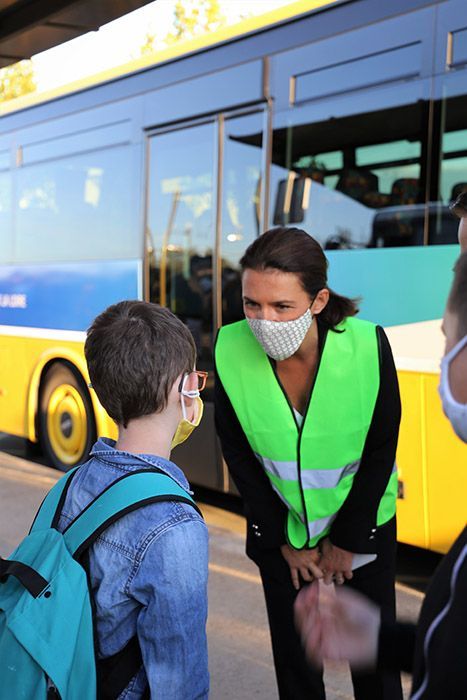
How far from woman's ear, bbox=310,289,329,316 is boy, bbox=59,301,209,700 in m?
0.78

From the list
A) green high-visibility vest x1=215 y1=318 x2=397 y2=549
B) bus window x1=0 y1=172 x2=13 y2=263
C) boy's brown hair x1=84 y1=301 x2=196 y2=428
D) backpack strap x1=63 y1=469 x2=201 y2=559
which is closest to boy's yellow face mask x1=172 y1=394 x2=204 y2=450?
boy's brown hair x1=84 y1=301 x2=196 y2=428

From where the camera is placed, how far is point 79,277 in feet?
23.0

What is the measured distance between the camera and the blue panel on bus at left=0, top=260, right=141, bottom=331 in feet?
21.5

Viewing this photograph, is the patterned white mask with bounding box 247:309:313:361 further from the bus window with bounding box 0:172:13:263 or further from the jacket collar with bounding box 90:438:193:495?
the bus window with bounding box 0:172:13:263

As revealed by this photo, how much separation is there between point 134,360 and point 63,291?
5688mm

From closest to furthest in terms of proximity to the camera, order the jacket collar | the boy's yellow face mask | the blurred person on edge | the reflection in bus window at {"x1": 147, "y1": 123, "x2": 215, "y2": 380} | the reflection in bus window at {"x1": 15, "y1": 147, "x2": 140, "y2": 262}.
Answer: the blurred person on edge
the jacket collar
the boy's yellow face mask
the reflection in bus window at {"x1": 147, "y1": 123, "x2": 215, "y2": 380}
the reflection in bus window at {"x1": 15, "y1": 147, "x2": 140, "y2": 262}

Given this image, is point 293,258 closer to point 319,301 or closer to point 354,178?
point 319,301

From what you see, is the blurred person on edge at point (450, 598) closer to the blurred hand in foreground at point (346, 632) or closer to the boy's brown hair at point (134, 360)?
the blurred hand in foreground at point (346, 632)

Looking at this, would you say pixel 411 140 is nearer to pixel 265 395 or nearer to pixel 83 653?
pixel 265 395

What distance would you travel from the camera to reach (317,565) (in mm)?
2477

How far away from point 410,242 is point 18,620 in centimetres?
357

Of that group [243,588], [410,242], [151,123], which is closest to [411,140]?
[410,242]

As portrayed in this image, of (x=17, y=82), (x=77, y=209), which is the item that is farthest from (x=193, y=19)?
(x=77, y=209)

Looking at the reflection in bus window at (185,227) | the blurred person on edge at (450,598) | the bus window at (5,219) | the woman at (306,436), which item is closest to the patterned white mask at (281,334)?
the woman at (306,436)
